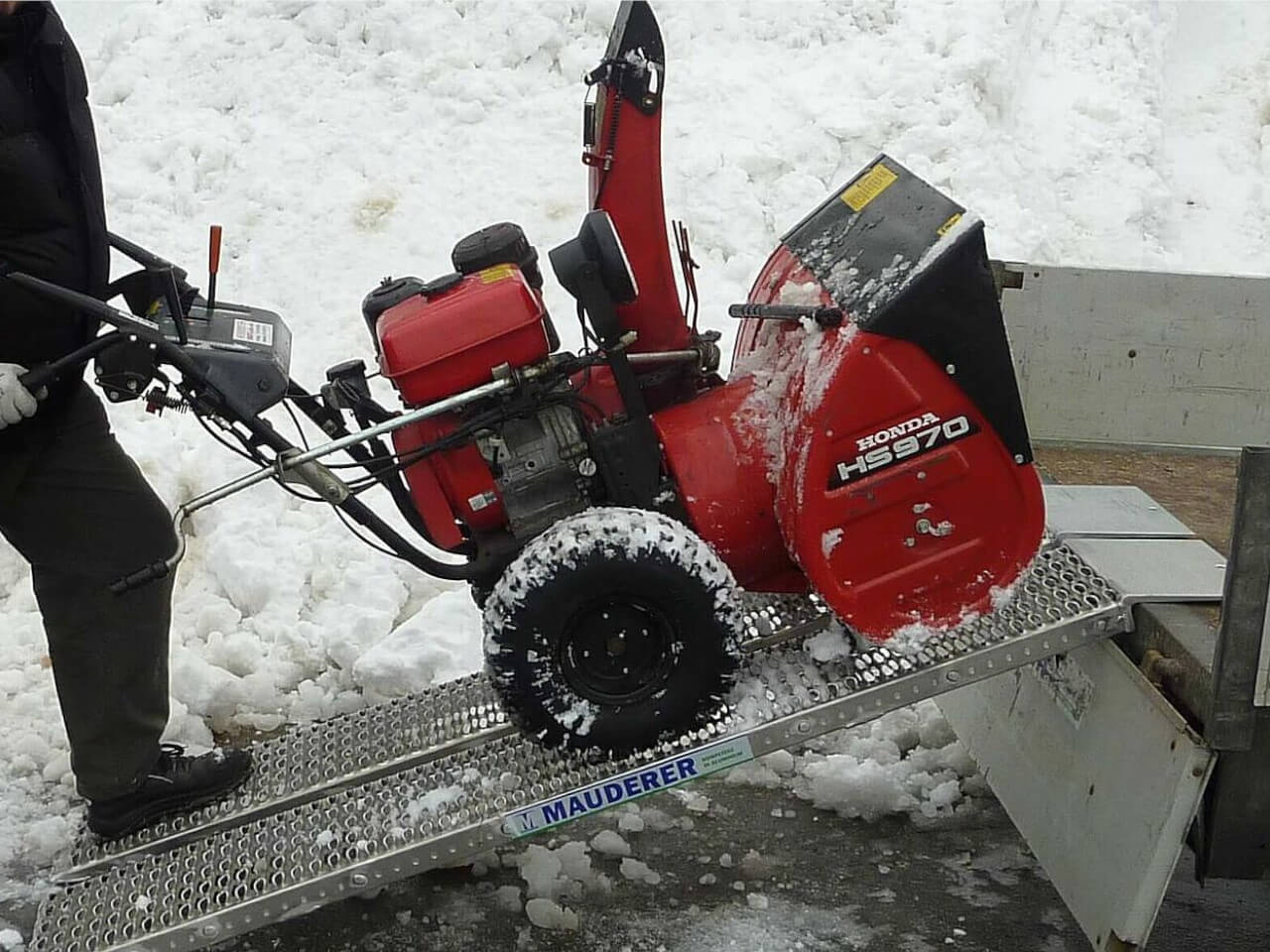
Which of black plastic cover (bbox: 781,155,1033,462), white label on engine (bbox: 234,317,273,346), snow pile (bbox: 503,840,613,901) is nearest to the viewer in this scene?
black plastic cover (bbox: 781,155,1033,462)

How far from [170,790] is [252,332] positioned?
3.42 feet

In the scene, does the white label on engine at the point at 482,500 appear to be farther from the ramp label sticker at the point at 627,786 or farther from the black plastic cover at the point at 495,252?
the ramp label sticker at the point at 627,786

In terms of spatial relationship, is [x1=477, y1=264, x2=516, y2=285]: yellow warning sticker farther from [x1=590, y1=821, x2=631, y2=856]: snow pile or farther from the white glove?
[x1=590, y1=821, x2=631, y2=856]: snow pile

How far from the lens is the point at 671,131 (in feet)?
19.7

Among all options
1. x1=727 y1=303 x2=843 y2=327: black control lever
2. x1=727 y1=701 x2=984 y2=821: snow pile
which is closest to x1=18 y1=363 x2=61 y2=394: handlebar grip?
x1=727 y1=303 x2=843 y2=327: black control lever

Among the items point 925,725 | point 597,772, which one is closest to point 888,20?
point 925,725

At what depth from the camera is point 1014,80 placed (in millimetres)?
6285

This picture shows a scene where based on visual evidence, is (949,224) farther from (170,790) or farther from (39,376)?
(170,790)

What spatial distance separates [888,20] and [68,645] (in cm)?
510

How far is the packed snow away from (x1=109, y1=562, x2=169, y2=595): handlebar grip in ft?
6.08

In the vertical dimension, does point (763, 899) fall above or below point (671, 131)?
below

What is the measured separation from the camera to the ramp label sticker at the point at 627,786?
8.06ft

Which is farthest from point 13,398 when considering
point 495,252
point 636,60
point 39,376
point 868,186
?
point 868,186

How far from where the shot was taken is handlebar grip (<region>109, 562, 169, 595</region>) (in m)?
2.58
